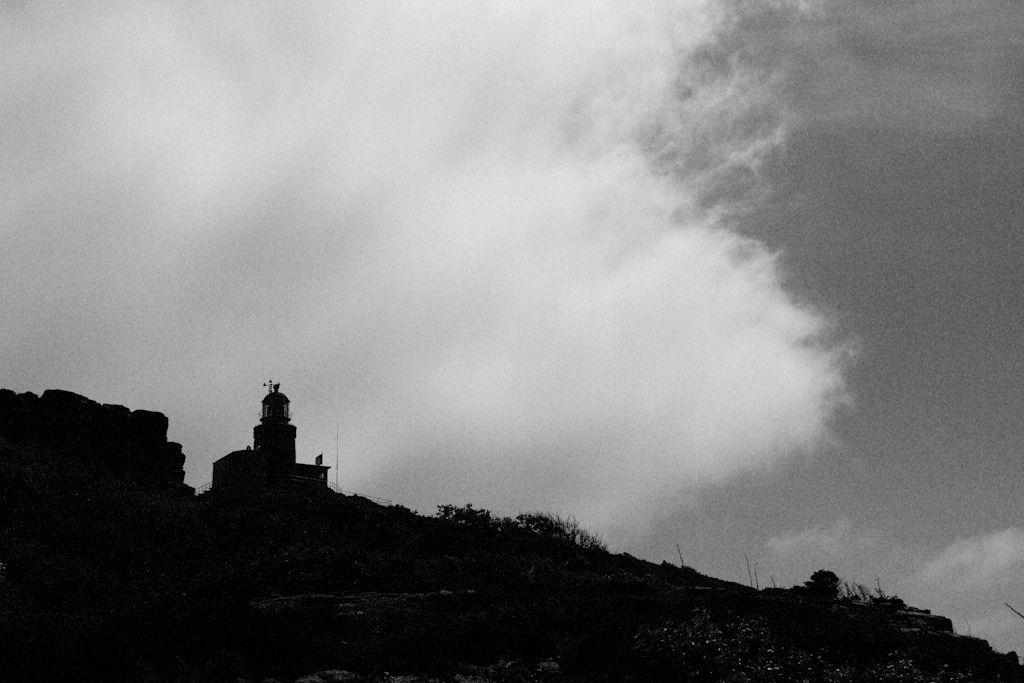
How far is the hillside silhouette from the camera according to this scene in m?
17.7

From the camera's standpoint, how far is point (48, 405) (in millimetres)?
49125

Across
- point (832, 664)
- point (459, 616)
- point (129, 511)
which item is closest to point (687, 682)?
point (832, 664)

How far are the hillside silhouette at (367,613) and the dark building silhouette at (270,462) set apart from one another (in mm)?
13821

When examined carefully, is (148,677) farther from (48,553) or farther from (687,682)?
(48,553)

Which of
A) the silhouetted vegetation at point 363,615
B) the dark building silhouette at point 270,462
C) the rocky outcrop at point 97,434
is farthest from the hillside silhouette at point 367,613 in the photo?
the dark building silhouette at point 270,462

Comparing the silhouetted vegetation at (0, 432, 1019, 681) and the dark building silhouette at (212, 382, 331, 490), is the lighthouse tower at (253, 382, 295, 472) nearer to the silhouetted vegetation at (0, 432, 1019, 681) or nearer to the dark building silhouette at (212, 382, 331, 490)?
the dark building silhouette at (212, 382, 331, 490)

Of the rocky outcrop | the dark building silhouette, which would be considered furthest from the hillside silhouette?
the dark building silhouette

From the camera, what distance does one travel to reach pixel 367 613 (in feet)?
72.0

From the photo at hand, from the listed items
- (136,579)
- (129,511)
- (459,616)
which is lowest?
(459,616)

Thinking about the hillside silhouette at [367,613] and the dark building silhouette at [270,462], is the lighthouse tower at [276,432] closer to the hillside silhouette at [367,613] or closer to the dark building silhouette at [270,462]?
the dark building silhouette at [270,462]

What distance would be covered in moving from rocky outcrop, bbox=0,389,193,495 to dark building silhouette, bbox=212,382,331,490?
3687 millimetres

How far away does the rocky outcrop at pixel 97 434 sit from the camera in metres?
47.7

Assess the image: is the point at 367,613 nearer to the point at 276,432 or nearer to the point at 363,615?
the point at 363,615

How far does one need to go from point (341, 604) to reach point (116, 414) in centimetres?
3360
